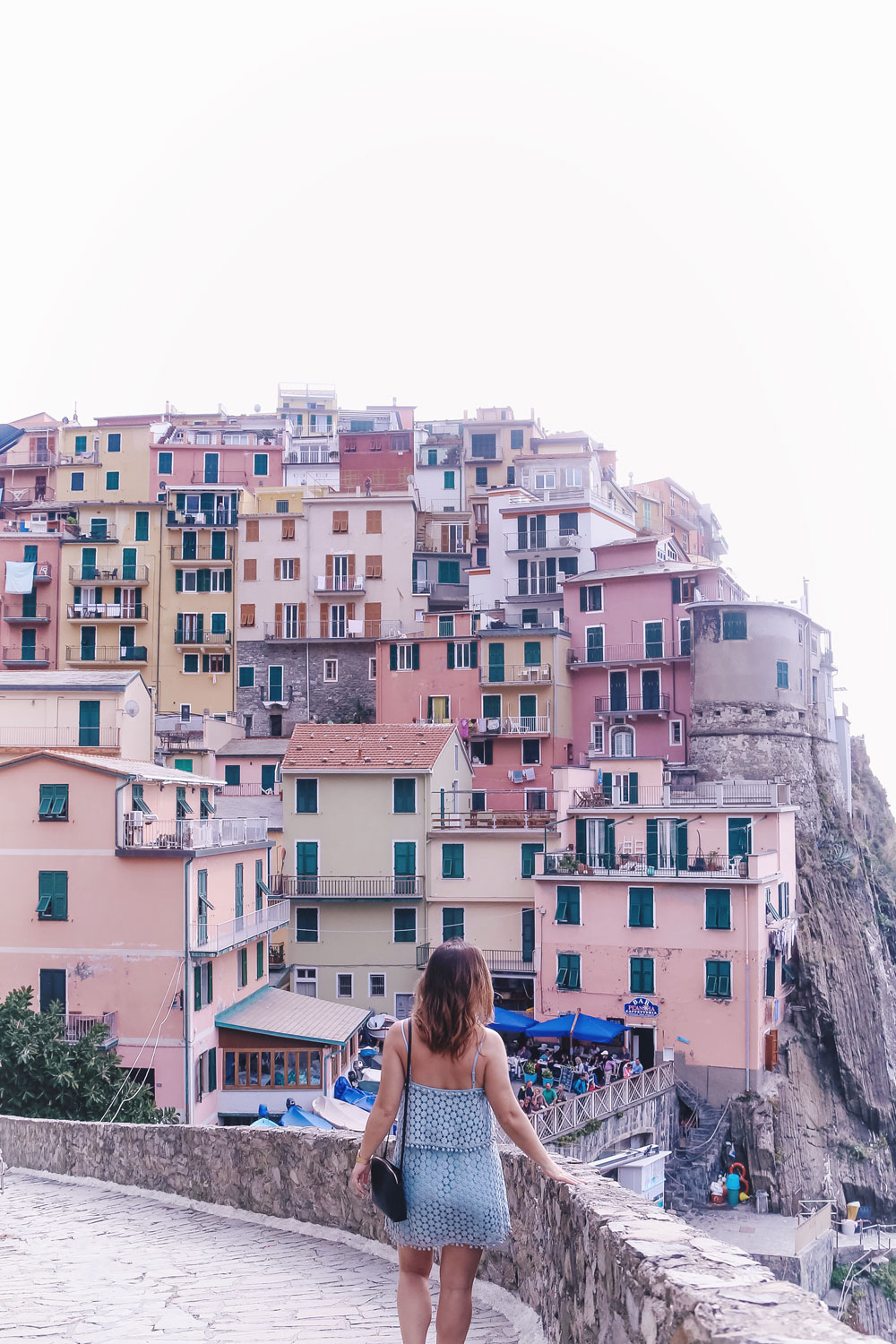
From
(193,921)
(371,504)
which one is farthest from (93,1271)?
(371,504)

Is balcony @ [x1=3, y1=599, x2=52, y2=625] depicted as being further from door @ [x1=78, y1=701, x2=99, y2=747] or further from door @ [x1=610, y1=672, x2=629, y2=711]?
door @ [x1=610, y1=672, x2=629, y2=711]

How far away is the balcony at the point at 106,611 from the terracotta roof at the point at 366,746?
1759cm

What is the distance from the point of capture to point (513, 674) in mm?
50219

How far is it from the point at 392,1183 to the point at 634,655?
4667 centimetres

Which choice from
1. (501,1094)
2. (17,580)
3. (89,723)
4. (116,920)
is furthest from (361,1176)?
(17,580)

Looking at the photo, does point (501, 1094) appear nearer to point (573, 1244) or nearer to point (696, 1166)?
point (573, 1244)

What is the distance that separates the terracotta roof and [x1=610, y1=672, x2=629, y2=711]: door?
9.95 metres

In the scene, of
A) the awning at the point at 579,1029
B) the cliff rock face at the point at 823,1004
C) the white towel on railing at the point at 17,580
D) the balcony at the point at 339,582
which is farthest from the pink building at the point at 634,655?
the white towel on railing at the point at 17,580

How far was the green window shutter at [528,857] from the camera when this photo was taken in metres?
39.2

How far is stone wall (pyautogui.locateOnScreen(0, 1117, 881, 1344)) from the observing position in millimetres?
3664

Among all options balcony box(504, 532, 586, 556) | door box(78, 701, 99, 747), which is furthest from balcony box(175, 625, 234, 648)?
door box(78, 701, 99, 747)

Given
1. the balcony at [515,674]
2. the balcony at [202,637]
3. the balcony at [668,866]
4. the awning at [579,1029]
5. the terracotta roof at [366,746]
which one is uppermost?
the balcony at [202,637]

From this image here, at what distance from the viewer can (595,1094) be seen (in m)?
29.1

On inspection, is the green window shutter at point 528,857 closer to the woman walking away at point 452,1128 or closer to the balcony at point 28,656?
the balcony at point 28,656
